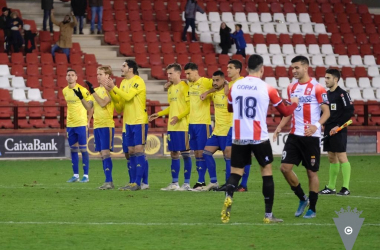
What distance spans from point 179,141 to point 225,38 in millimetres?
15394

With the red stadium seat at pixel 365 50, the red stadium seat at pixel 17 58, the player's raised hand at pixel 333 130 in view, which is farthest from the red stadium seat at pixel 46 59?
the player's raised hand at pixel 333 130

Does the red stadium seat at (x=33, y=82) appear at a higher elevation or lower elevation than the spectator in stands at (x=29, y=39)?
lower

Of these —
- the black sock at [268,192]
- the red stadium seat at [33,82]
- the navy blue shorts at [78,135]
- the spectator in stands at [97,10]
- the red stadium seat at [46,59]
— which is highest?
the spectator in stands at [97,10]

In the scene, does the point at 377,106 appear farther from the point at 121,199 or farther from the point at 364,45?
the point at 121,199

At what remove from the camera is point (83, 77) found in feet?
86.1

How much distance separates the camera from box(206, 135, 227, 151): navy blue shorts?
46.5 ft

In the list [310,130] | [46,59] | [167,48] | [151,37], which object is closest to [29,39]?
[46,59]

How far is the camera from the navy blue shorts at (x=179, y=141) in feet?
47.9

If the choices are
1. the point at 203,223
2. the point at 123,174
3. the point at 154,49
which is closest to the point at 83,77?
the point at 154,49

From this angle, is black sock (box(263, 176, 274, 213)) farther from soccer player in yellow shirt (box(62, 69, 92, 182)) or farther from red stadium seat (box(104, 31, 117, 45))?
red stadium seat (box(104, 31, 117, 45))

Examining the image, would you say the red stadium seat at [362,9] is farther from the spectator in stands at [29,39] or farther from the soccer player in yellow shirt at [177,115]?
the soccer player in yellow shirt at [177,115]

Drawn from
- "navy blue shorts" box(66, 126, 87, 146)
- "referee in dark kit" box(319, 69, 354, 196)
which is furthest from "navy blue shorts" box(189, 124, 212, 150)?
"navy blue shorts" box(66, 126, 87, 146)

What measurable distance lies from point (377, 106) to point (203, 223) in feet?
62.6

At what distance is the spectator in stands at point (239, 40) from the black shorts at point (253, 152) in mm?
19122
